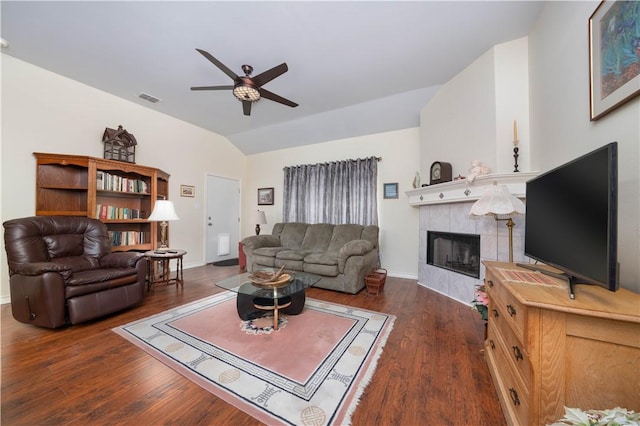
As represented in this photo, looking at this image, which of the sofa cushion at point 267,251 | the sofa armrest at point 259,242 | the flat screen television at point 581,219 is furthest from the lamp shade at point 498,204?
the sofa armrest at point 259,242

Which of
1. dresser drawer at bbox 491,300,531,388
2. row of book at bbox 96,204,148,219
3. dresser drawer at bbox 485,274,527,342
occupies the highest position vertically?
row of book at bbox 96,204,148,219

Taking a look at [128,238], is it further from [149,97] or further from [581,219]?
[581,219]

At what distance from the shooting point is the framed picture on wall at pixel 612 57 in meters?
1.19

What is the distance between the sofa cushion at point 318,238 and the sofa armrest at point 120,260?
2.45 meters

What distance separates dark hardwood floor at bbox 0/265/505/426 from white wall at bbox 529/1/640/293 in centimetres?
107

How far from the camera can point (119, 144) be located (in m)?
3.64

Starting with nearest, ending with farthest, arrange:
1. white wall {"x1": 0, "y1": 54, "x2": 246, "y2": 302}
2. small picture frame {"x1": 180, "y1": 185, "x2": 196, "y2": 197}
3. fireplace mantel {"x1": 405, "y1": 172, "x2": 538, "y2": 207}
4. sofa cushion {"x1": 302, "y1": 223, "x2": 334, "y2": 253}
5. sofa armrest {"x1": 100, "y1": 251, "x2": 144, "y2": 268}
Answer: fireplace mantel {"x1": 405, "y1": 172, "x2": 538, "y2": 207} → sofa armrest {"x1": 100, "y1": 251, "x2": 144, "y2": 268} → white wall {"x1": 0, "y1": 54, "x2": 246, "y2": 302} → sofa cushion {"x1": 302, "y1": 223, "x2": 334, "y2": 253} → small picture frame {"x1": 180, "y1": 185, "x2": 196, "y2": 197}

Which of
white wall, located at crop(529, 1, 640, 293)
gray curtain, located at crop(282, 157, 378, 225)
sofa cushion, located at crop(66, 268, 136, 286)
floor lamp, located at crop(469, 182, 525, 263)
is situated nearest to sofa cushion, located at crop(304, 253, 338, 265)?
gray curtain, located at crop(282, 157, 378, 225)

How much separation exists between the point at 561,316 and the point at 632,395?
317 mm

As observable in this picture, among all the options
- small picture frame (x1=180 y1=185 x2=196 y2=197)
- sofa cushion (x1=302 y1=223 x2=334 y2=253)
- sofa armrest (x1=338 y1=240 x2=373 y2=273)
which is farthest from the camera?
small picture frame (x1=180 y1=185 x2=196 y2=197)

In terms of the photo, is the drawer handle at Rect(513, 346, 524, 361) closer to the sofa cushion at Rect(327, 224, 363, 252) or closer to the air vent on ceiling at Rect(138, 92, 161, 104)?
the sofa cushion at Rect(327, 224, 363, 252)

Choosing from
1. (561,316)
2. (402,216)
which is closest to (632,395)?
(561,316)

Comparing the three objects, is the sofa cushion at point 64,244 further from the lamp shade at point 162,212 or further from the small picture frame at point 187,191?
the small picture frame at point 187,191

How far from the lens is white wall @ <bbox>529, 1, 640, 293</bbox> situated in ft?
3.90
